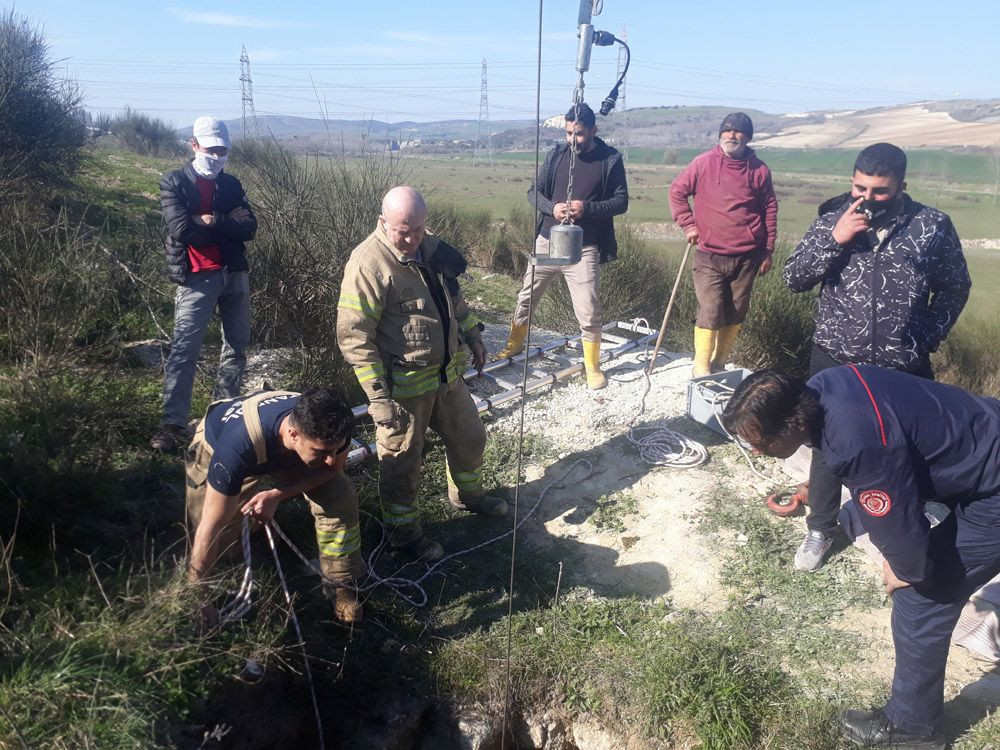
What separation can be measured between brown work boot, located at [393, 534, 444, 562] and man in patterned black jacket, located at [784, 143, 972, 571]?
81.5 inches

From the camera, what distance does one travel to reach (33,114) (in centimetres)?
1083

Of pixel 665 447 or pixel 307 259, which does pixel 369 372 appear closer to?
pixel 665 447

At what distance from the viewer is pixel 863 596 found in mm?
3639

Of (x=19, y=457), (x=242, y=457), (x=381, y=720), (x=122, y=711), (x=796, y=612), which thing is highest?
(x=242, y=457)

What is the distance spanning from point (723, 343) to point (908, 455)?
3.39 meters

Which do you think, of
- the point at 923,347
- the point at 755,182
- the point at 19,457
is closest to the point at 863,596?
the point at 923,347

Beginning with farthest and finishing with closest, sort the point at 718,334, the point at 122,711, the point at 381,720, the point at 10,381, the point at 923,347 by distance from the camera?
the point at 718,334 < the point at 10,381 < the point at 923,347 < the point at 381,720 < the point at 122,711

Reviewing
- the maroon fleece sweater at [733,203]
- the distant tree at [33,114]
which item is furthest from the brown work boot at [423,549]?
the distant tree at [33,114]

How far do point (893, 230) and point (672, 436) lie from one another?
2148 mm

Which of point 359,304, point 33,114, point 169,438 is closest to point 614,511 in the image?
point 359,304

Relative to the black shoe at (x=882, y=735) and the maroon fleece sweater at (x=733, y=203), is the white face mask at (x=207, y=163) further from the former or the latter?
the black shoe at (x=882, y=735)

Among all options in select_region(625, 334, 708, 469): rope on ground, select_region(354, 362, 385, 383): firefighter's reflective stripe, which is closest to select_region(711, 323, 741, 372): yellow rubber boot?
select_region(625, 334, 708, 469): rope on ground

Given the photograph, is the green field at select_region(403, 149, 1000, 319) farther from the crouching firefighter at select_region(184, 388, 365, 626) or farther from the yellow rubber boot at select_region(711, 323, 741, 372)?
the crouching firefighter at select_region(184, 388, 365, 626)

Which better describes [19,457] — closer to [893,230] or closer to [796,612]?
[796,612]
